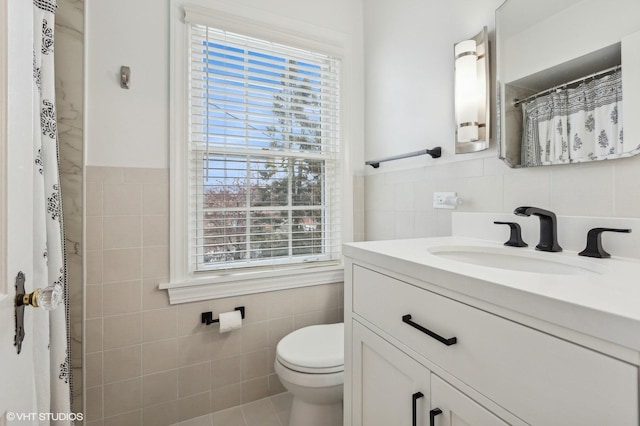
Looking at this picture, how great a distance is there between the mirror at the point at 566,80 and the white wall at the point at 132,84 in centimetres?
149

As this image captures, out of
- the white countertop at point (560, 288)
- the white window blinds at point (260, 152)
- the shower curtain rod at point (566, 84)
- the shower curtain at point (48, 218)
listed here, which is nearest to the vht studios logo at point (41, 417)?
the shower curtain at point (48, 218)

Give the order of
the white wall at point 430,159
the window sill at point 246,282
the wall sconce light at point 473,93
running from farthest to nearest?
the window sill at point 246,282 < the wall sconce light at point 473,93 < the white wall at point 430,159

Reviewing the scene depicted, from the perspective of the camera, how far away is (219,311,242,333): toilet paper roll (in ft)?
5.04

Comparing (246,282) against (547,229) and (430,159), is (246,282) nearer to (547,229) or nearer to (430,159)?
(430,159)

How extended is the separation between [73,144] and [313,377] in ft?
4.84

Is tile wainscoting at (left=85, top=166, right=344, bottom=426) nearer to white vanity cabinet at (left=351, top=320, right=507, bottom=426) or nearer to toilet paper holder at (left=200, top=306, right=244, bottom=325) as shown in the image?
toilet paper holder at (left=200, top=306, right=244, bottom=325)

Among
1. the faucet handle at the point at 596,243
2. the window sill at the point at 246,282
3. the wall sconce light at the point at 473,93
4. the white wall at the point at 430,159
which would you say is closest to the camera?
the faucet handle at the point at 596,243

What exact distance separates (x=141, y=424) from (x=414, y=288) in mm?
1589

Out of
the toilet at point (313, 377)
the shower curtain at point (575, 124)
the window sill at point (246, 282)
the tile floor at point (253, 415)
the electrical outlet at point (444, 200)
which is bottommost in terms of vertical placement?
the tile floor at point (253, 415)

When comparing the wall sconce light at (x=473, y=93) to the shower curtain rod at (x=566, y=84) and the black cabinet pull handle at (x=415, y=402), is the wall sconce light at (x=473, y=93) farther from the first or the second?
the black cabinet pull handle at (x=415, y=402)

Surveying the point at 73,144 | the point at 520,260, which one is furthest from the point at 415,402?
the point at 73,144

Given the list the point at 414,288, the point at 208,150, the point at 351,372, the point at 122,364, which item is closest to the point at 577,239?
the point at 414,288

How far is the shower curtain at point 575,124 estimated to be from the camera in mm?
863

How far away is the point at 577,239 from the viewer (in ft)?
3.05
